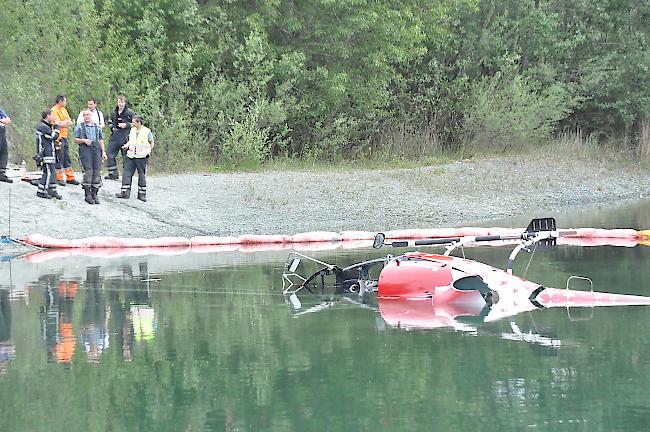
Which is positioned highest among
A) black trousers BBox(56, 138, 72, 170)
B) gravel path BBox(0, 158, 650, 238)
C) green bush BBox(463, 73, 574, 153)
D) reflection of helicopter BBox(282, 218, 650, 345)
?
green bush BBox(463, 73, 574, 153)

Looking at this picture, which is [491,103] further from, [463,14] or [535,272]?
[535,272]

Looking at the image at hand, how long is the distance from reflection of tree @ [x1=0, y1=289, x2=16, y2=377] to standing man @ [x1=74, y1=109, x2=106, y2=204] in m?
8.51

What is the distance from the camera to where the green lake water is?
430 inches

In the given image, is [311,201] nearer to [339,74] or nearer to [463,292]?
[339,74]

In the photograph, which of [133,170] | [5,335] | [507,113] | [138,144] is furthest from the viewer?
[507,113]

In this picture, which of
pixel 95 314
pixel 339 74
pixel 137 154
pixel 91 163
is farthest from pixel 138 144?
pixel 339 74

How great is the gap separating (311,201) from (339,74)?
8766 millimetres

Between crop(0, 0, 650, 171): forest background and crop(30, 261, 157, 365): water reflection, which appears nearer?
crop(30, 261, 157, 365): water reflection

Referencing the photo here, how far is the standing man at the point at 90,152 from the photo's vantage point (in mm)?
26880

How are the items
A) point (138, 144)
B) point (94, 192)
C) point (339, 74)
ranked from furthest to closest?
point (339, 74) → point (138, 144) → point (94, 192)

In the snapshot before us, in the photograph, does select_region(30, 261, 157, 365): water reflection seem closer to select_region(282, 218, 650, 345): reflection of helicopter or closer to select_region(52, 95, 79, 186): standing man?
select_region(282, 218, 650, 345): reflection of helicopter

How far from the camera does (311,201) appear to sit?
104ft

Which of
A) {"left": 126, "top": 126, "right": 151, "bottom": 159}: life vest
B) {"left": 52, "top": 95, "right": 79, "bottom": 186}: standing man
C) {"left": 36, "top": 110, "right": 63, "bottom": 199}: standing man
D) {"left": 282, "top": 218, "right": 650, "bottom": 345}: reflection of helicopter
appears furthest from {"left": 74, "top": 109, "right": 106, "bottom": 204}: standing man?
{"left": 282, "top": 218, "right": 650, "bottom": 345}: reflection of helicopter

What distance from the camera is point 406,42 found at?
40.7m
